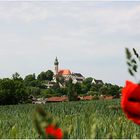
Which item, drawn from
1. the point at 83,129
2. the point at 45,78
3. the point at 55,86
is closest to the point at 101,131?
the point at 83,129

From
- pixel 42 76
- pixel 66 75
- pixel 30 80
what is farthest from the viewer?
pixel 66 75

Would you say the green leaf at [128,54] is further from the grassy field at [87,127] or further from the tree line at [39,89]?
the tree line at [39,89]

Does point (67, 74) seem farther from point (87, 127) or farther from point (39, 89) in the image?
point (87, 127)

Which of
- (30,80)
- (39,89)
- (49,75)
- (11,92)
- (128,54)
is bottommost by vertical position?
(128,54)

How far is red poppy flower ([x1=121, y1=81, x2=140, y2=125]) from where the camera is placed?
85 centimetres

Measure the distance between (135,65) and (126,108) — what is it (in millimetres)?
92

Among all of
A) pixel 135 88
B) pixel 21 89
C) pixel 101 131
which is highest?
pixel 21 89

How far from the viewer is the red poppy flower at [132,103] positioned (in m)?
0.85

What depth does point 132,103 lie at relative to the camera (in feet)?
2.81

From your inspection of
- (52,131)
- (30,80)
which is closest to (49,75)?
(30,80)

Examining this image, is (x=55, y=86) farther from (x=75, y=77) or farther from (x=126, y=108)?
(x=126, y=108)

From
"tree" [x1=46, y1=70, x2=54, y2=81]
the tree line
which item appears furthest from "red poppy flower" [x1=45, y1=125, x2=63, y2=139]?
"tree" [x1=46, y1=70, x2=54, y2=81]

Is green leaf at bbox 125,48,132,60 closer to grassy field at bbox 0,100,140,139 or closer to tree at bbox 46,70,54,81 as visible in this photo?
grassy field at bbox 0,100,140,139

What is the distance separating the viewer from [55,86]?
116688 mm
